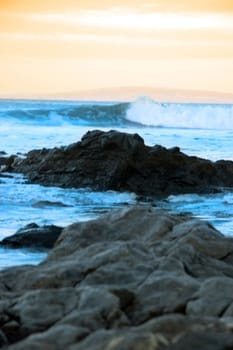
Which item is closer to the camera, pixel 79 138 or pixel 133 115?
pixel 79 138

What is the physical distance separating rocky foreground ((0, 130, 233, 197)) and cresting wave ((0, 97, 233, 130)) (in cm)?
2886

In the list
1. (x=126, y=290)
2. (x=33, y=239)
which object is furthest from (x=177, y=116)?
(x=126, y=290)

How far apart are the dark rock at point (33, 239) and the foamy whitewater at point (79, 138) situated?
23 centimetres

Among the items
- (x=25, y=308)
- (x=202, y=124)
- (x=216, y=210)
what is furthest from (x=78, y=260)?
(x=202, y=124)

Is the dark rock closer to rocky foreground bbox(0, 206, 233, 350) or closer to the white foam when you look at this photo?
rocky foreground bbox(0, 206, 233, 350)

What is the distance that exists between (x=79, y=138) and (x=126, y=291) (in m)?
26.8

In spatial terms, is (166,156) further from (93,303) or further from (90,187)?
(93,303)

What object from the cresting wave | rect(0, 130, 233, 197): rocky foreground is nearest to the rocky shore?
rect(0, 130, 233, 197): rocky foreground

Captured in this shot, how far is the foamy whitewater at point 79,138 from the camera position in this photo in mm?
12859

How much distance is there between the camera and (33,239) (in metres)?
9.68

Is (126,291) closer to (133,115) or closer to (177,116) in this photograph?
(133,115)

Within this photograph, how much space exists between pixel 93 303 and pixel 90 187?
11626 millimetres

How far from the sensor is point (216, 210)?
14180mm

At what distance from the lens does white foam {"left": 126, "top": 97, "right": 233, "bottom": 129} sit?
52.0 m
